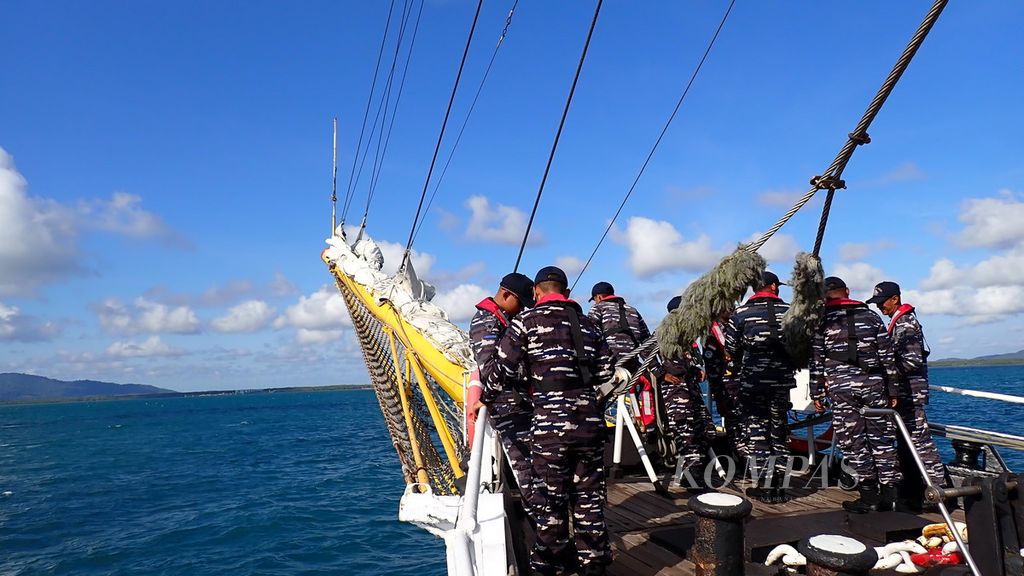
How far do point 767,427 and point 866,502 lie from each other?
95cm

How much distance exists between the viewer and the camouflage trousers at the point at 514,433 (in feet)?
13.0

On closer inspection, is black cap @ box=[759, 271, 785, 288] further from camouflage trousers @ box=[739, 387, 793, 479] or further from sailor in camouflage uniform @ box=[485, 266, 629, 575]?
sailor in camouflage uniform @ box=[485, 266, 629, 575]

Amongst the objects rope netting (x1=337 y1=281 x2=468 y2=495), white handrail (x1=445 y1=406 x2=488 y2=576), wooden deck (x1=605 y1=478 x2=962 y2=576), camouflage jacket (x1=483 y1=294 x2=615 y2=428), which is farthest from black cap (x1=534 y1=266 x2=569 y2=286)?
rope netting (x1=337 y1=281 x2=468 y2=495)

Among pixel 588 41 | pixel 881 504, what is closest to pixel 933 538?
pixel 881 504

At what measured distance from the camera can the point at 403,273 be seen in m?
9.95

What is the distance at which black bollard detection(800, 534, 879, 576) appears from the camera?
2578mm

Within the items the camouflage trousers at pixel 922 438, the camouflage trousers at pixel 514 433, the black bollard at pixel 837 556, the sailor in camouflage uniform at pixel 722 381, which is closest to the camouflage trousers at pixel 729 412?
the sailor in camouflage uniform at pixel 722 381

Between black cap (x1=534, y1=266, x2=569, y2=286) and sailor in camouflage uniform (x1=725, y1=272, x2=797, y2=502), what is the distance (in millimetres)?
2499

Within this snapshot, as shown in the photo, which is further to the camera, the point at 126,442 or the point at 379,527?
the point at 126,442

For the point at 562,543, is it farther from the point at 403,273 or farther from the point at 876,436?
the point at 403,273

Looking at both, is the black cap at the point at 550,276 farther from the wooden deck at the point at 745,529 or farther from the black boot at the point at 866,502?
the black boot at the point at 866,502

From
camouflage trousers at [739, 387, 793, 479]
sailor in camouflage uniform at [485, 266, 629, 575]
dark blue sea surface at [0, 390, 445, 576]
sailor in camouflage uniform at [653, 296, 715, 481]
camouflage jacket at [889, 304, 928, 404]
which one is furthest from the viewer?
dark blue sea surface at [0, 390, 445, 576]

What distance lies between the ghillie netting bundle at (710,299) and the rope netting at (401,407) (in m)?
5.08

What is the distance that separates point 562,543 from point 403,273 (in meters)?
7.01
